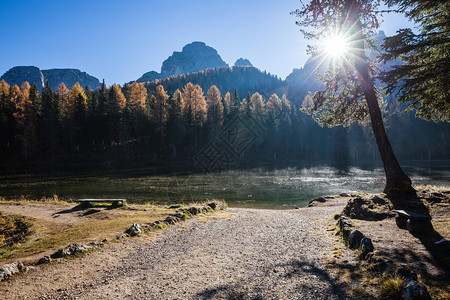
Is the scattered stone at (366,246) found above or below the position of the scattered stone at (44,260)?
above

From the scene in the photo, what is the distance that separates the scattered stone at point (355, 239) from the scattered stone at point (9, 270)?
10.2m

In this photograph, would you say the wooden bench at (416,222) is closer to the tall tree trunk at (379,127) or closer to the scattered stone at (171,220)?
the tall tree trunk at (379,127)

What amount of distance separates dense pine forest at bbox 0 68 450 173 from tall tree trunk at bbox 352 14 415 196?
5083 centimetres

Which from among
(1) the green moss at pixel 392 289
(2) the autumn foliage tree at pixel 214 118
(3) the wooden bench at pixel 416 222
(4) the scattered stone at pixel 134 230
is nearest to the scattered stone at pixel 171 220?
(4) the scattered stone at pixel 134 230

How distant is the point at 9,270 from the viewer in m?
6.14

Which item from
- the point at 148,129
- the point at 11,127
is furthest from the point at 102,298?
the point at 11,127

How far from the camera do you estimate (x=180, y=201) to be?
2209 centimetres

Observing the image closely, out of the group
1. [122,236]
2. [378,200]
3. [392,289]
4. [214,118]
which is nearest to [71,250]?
[122,236]

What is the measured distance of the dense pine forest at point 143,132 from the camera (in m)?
59.9

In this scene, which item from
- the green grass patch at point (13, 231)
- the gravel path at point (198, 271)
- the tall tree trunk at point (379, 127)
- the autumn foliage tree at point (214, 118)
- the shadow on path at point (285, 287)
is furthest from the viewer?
the autumn foliage tree at point (214, 118)

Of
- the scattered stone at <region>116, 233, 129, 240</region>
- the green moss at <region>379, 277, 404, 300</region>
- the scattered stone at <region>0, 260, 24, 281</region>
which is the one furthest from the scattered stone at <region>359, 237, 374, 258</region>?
the scattered stone at <region>0, 260, 24, 281</region>

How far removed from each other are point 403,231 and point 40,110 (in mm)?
80481

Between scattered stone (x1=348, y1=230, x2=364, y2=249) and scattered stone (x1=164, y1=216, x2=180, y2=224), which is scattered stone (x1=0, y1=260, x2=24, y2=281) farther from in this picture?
scattered stone (x1=348, y1=230, x2=364, y2=249)

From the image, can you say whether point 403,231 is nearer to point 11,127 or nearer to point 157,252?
point 157,252
